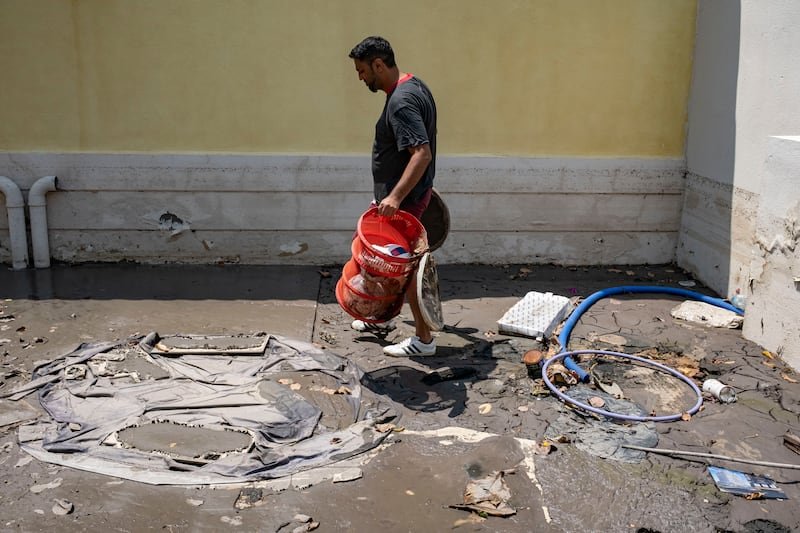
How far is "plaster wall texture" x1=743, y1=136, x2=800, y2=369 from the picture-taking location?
559cm

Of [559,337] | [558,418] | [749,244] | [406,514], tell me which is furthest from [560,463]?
[749,244]

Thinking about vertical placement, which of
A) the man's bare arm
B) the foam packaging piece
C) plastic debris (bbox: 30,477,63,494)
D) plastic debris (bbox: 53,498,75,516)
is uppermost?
the man's bare arm

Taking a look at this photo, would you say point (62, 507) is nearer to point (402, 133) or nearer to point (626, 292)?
point (402, 133)

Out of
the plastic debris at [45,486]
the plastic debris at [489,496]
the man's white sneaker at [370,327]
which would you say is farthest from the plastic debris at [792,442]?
the plastic debris at [45,486]

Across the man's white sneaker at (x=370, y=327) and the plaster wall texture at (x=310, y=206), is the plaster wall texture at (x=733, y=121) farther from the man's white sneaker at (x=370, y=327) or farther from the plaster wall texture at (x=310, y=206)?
the man's white sneaker at (x=370, y=327)

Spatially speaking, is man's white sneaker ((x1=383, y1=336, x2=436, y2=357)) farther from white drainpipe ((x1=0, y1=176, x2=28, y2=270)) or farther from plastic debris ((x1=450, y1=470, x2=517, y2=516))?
white drainpipe ((x1=0, y1=176, x2=28, y2=270))

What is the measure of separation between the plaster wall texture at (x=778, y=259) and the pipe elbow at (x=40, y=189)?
253 inches

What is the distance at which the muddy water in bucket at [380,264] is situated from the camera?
5.18 metres

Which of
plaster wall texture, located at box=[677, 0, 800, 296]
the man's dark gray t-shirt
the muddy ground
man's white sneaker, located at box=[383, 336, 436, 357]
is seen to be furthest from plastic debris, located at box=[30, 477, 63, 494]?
plaster wall texture, located at box=[677, 0, 800, 296]

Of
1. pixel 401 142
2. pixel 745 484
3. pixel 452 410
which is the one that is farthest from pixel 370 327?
pixel 745 484

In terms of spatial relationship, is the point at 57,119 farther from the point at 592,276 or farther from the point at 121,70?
the point at 592,276

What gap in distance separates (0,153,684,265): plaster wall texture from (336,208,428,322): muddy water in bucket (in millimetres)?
2336

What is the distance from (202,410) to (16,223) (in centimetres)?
393

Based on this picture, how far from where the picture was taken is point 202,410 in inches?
190
